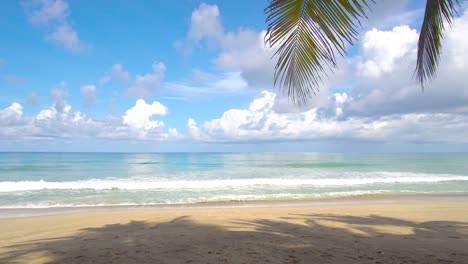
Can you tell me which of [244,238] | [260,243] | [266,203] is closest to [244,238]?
[244,238]

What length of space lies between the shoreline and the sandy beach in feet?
5.42

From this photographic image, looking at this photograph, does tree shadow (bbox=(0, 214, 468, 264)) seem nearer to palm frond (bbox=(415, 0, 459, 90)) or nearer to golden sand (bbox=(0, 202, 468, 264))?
golden sand (bbox=(0, 202, 468, 264))

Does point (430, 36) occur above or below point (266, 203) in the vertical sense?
above

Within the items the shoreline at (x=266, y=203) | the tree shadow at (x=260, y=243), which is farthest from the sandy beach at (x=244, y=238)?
the shoreline at (x=266, y=203)

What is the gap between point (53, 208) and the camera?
1172 centimetres

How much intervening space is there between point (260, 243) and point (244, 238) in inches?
19.8

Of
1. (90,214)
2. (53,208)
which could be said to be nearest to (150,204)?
(90,214)

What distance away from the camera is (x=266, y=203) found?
12.4 m

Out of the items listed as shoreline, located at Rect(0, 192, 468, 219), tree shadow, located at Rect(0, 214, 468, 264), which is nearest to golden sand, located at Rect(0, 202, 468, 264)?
tree shadow, located at Rect(0, 214, 468, 264)

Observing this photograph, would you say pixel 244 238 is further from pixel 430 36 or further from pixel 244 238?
pixel 430 36

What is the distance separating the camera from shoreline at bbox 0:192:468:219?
11.1 m

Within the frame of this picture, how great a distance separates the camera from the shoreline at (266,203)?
11.1 metres

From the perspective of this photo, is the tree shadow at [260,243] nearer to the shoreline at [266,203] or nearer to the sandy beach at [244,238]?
the sandy beach at [244,238]

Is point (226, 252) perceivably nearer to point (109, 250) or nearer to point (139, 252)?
point (139, 252)
